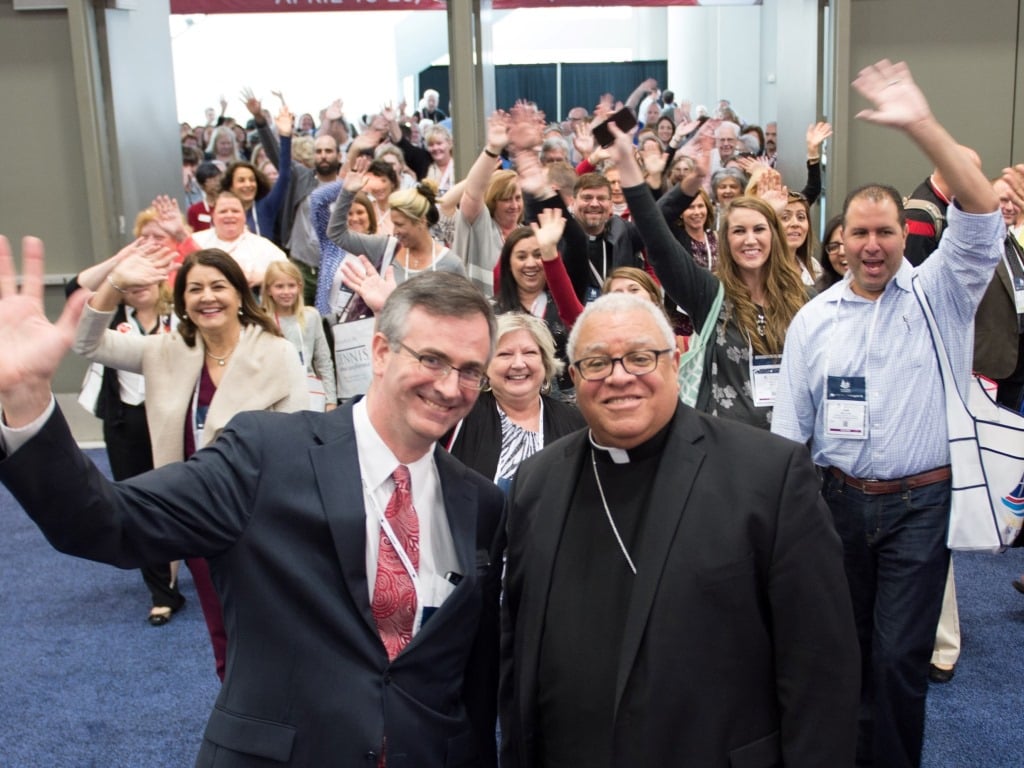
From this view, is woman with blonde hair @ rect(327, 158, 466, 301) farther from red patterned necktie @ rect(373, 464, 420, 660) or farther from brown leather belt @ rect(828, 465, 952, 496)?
red patterned necktie @ rect(373, 464, 420, 660)

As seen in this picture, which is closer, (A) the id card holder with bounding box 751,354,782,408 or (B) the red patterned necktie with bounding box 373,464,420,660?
(B) the red patterned necktie with bounding box 373,464,420,660

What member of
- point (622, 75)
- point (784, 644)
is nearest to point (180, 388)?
point (784, 644)

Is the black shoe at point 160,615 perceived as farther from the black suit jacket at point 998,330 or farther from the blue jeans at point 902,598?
the black suit jacket at point 998,330

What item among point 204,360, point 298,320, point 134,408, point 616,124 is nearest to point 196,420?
point 204,360

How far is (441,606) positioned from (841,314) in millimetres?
1716

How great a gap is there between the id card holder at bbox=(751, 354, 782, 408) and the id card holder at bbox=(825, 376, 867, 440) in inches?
14.2

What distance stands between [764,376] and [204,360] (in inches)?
75.4

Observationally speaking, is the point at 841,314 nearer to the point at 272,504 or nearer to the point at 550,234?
the point at 550,234

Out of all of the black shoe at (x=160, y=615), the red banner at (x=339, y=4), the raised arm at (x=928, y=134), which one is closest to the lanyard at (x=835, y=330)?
the raised arm at (x=928, y=134)

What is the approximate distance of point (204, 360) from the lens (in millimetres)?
3781

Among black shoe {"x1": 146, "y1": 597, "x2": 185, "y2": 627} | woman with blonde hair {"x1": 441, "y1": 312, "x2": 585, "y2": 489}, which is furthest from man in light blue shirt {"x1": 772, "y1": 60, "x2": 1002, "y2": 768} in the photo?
black shoe {"x1": 146, "y1": 597, "x2": 185, "y2": 627}

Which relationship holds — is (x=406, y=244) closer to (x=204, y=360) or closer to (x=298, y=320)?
(x=298, y=320)

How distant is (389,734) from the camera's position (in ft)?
6.04

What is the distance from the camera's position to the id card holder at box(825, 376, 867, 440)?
119 inches
